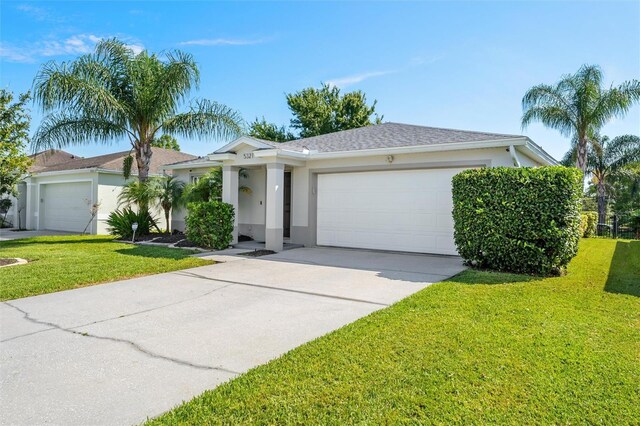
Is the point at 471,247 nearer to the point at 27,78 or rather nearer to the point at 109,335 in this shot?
the point at 109,335

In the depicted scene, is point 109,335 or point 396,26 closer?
point 109,335

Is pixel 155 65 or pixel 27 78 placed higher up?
pixel 155 65

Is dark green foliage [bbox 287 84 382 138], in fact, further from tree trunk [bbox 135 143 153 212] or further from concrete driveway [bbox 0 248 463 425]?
concrete driveway [bbox 0 248 463 425]

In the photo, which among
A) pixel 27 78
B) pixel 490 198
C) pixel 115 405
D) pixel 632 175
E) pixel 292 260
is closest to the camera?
pixel 115 405

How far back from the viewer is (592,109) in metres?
18.3

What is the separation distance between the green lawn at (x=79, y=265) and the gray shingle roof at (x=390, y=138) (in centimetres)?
503

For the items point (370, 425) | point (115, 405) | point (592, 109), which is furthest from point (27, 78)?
point (592, 109)

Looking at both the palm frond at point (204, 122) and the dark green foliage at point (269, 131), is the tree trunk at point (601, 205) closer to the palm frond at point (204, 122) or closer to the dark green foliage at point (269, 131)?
the dark green foliage at point (269, 131)

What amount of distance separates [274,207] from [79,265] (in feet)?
16.8

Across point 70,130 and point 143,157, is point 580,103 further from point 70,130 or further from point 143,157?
point 70,130

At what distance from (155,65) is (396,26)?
29.3 feet

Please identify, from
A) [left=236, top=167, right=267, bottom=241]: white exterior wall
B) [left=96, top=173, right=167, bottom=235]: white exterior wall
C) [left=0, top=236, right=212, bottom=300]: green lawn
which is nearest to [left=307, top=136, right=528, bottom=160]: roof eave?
[left=236, top=167, right=267, bottom=241]: white exterior wall

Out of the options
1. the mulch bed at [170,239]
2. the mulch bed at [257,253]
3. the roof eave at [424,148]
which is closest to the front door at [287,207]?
the roof eave at [424,148]

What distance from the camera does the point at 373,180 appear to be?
11469 millimetres
